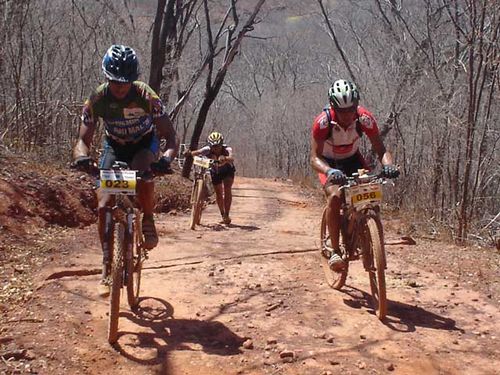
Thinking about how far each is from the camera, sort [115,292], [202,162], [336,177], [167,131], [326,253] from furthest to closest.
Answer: [202,162], [326,253], [336,177], [167,131], [115,292]

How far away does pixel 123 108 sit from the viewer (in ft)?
15.3

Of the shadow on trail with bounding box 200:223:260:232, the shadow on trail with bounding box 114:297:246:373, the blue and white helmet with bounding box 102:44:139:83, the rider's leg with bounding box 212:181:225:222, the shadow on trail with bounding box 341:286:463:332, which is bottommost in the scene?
the shadow on trail with bounding box 114:297:246:373

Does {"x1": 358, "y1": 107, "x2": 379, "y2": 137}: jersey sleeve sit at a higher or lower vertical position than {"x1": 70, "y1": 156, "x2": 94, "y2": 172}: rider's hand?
higher

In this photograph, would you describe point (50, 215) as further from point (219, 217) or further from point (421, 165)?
point (421, 165)

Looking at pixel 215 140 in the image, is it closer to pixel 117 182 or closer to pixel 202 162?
pixel 202 162

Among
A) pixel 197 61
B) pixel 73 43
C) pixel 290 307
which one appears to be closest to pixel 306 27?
pixel 197 61

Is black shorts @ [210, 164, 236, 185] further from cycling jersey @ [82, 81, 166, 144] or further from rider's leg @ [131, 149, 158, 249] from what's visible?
cycling jersey @ [82, 81, 166, 144]

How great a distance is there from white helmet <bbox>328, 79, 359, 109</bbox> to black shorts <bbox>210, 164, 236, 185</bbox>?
5077mm

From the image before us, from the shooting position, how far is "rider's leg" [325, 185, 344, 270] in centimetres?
522

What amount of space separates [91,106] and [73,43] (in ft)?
26.4

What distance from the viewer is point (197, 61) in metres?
25.7

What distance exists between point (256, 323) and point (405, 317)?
1214 mm

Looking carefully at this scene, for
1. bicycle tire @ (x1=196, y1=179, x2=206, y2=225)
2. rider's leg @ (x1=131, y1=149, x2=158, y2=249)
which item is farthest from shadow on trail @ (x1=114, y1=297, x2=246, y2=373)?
bicycle tire @ (x1=196, y1=179, x2=206, y2=225)

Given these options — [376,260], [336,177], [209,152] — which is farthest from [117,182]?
[209,152]
